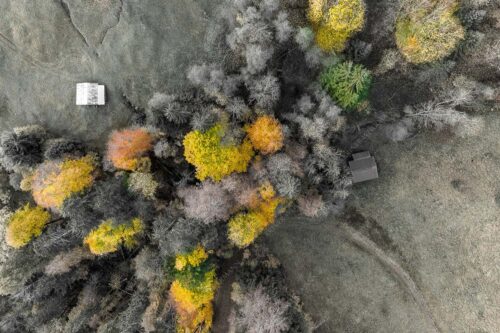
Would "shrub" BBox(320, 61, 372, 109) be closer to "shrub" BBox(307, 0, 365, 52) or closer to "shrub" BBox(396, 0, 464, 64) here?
"shrub" BBox(307, 0, 365, 52)

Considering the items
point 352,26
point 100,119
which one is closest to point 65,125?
point 100,119

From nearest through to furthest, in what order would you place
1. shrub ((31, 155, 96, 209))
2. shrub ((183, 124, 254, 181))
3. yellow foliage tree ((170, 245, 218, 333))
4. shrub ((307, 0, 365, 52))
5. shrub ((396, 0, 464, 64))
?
shrub ((183, 124, 254, 181)), shrub ((31, 155, 96, 209)), shrub ((307, 0, 365, 52)), yellow foliage tree ((170, 245, 218, 333)), shrub ((396, 0, 464, 64))

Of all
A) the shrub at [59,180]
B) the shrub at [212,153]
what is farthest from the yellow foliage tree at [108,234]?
the shrub at [212,153]

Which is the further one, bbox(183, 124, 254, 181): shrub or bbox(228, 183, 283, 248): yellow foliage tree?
bbox(228, 183, 283, 248): yellow foliage tree

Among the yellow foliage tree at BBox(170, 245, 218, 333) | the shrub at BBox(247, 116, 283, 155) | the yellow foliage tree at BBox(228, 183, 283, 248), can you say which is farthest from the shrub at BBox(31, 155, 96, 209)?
the shrub at BBox(247, 116, 283, 155)

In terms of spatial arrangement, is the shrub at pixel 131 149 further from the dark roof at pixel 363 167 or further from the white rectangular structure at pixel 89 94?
the dark roof at pixel 363 167

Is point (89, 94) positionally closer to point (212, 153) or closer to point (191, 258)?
point (212, 153)

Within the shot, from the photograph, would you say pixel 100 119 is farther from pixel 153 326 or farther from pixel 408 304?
pixel 408 304

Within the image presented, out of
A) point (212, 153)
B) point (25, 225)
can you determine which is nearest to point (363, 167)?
point (212, 153)
